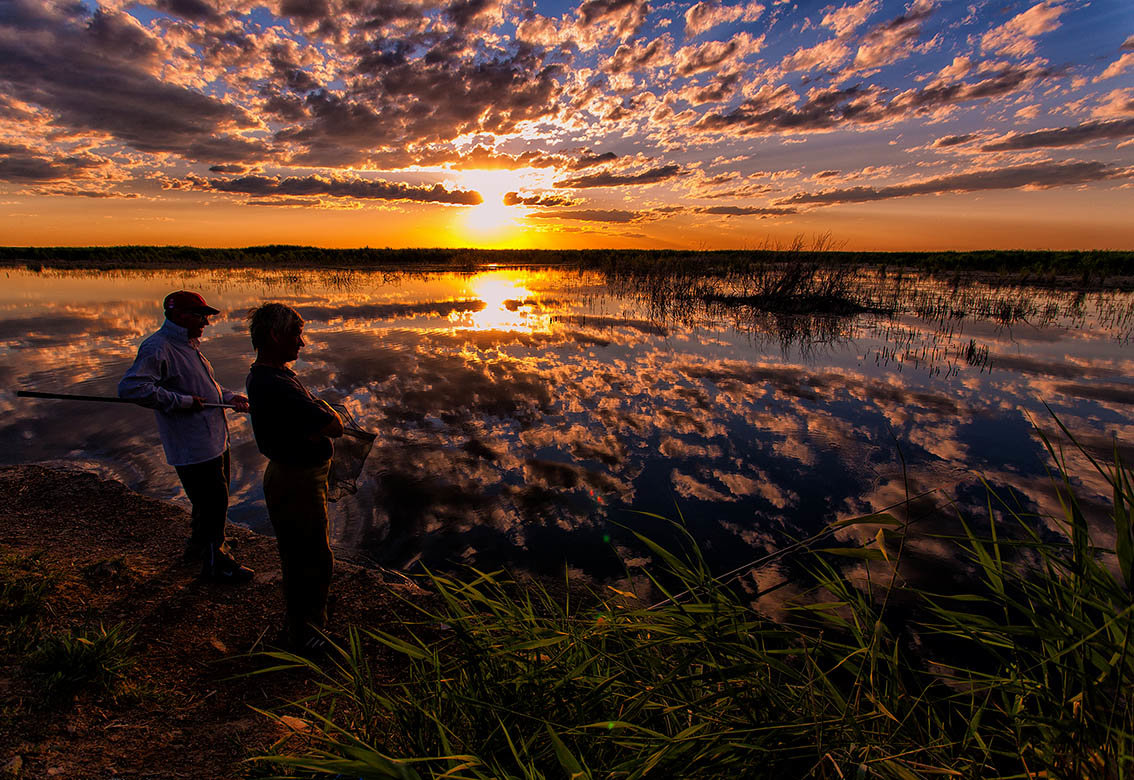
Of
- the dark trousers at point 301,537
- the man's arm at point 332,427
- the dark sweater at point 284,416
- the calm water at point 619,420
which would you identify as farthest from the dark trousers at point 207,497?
the man's arm at point 332,427

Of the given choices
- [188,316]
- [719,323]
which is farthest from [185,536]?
[719,323]

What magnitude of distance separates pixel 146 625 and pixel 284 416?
2.06 metres

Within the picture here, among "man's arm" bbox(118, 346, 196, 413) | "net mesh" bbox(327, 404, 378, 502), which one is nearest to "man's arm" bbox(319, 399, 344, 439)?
"net mesh" bbox(327, 404, 378, 502)

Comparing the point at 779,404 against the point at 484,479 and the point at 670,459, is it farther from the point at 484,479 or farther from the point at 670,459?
the point at 484,479

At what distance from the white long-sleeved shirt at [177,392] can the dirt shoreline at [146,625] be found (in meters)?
1.11

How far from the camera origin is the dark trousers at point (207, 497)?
421 centimetres

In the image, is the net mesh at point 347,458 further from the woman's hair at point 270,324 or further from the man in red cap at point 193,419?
the man in red cap at point 193,419

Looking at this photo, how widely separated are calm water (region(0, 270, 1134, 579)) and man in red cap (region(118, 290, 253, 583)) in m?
1.02

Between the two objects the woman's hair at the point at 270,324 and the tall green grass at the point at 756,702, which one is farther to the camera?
the woman's hair at the point at 270,324

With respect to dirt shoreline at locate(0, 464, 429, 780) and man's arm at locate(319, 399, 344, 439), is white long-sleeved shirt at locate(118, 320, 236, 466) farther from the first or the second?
man's arm at locate(319, 399, 344, 439)

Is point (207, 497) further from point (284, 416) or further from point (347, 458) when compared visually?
point (284, 416)

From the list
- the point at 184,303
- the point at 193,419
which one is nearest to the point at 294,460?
the point at 193,419

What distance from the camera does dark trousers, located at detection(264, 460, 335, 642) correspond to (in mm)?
3350

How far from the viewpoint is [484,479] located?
607cm
